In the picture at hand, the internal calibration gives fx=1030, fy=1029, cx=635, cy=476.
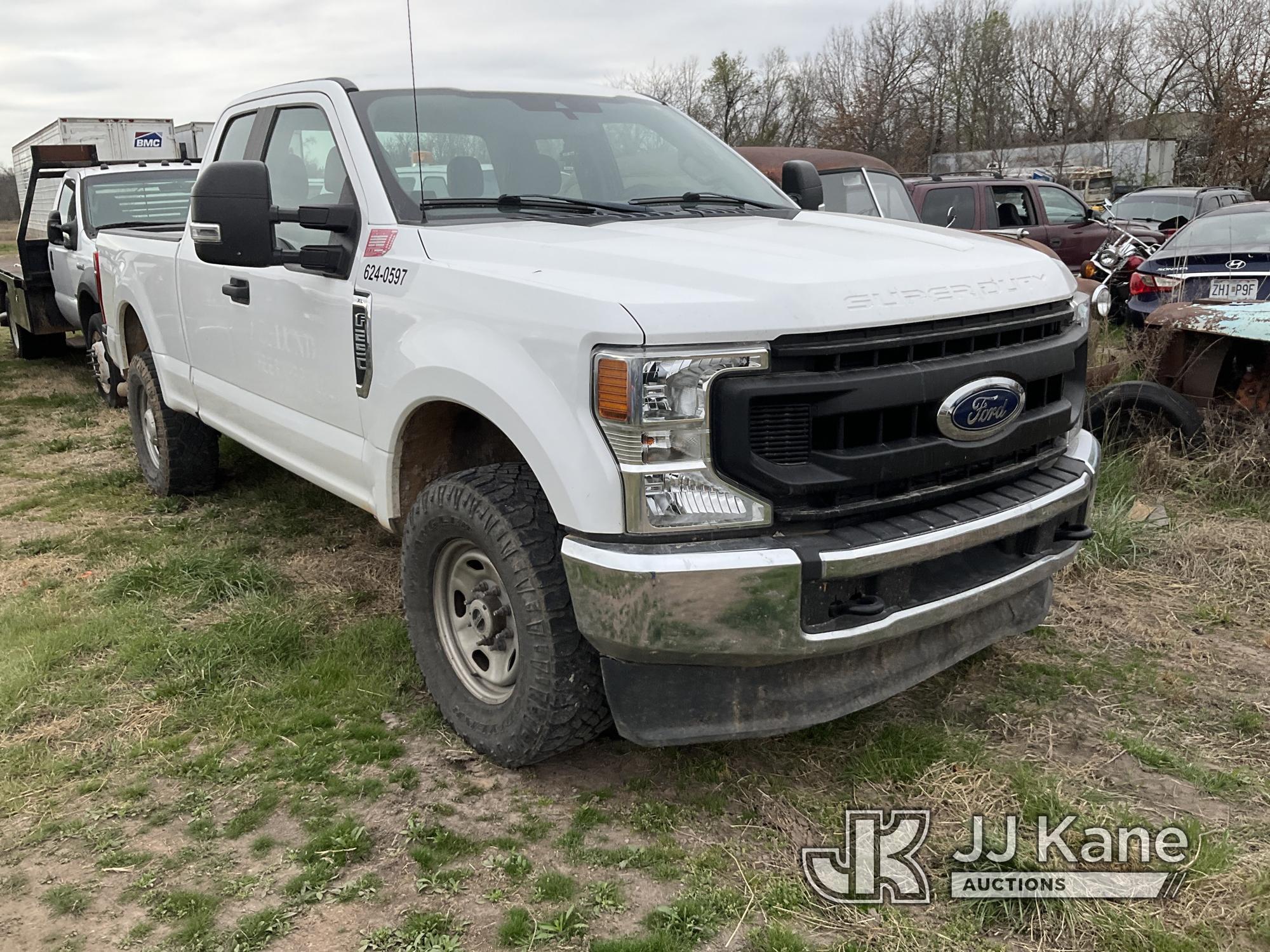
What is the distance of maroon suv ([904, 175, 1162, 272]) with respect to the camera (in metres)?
12.0

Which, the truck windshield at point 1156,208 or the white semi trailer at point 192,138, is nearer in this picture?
the truck windshield at point 1156,208

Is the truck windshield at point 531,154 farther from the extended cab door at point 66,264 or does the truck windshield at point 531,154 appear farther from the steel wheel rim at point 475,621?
the extended cab door at point 66,264

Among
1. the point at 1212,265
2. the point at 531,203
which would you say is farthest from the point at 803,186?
the point at 1212,265

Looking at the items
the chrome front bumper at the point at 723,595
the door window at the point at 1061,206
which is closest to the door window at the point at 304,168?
the chrome front bumper at the point at 723,595

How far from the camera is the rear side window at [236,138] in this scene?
4.53 meters

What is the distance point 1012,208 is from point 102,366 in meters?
9.94

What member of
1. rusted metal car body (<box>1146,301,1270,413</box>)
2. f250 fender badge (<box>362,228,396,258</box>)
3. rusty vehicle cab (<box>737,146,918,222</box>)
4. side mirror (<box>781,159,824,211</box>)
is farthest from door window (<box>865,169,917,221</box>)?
f250 fender badge (<box>362,228,396,258</box>)

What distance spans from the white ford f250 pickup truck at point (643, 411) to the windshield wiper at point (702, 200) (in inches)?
0.6

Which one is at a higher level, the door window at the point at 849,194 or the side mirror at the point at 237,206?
the door window at the point at 849,194

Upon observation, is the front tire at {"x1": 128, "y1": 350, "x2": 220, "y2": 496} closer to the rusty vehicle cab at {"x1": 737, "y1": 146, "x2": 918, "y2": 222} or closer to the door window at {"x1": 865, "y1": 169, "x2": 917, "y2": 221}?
the rusty vehicle cab at {"x1": 737, "y1": 146, "x2": 918, "y2": 222}

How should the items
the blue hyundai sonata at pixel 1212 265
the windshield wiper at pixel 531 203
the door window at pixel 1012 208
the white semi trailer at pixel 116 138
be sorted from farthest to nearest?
1. the white semi trailer at pixel 116 138
2. the door window at pixel 1012 208
3. the blue hyundai sonata at pixel 1212 265
4. the windshield wiper at pixel 531 203

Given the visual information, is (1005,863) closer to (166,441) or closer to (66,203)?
(166,441)

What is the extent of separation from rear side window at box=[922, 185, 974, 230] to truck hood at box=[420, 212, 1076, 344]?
30.2 feet

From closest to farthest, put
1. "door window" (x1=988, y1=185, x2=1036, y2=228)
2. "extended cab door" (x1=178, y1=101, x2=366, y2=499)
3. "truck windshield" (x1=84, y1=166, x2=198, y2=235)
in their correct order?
"extended cab door" (x1=178, y1=101, x2=366, y2=499) < "truck windshield" (x1=84, y1=166, x2=198, y2=235) < "door window" (x1=988, y1=185, x2=1036, y2=228)
